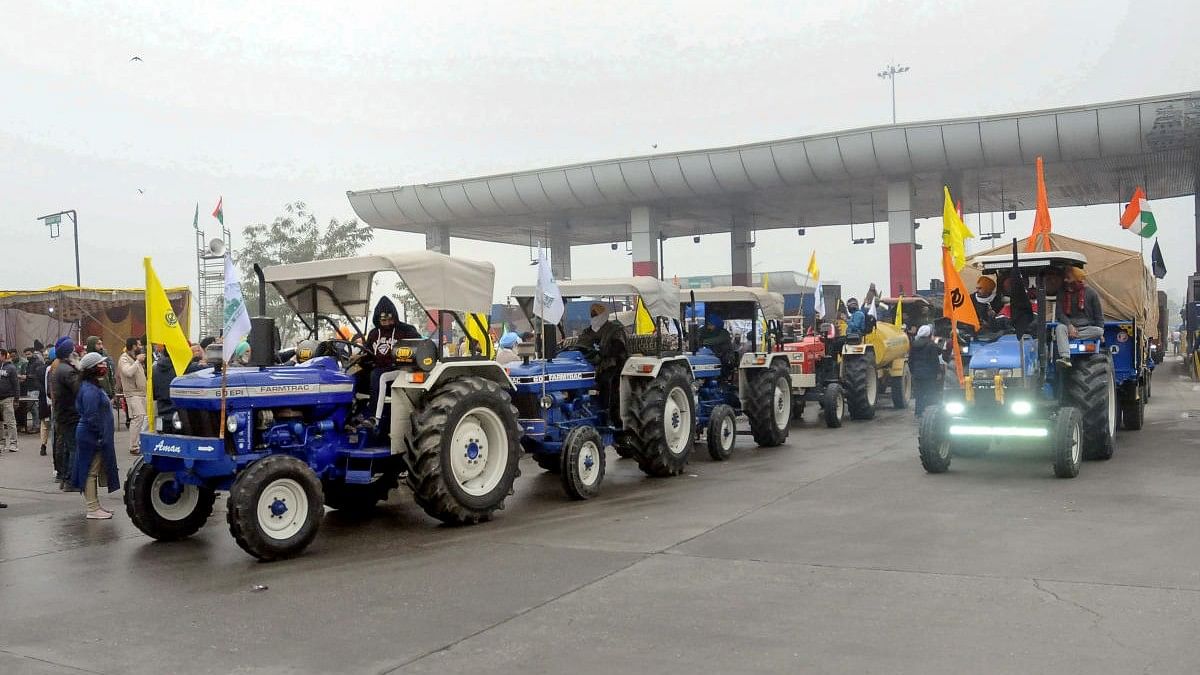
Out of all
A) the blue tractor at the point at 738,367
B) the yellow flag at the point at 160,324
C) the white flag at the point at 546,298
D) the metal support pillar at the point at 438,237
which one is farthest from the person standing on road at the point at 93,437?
the metal support pillar at the point at 438,237

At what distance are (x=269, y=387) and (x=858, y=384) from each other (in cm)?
1149

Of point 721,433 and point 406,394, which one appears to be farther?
point 721,433

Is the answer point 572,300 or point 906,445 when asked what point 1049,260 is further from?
point 572,300

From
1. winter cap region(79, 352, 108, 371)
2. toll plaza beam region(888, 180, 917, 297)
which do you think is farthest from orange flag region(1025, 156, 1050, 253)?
toll plaza beam region(888, 180, 917, 297)

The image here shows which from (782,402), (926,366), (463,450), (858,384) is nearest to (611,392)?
(463,450)

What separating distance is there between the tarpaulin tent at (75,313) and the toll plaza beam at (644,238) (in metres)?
14.2

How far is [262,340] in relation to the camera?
7.97 meters

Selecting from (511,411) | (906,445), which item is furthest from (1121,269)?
(511,411)

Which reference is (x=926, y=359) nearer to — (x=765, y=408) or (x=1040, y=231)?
(x=1040, y=231)

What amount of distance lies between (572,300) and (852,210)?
78.9 ft

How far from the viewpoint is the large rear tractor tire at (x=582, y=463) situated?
967 centimetres

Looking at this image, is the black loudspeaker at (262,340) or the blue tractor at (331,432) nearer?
the blue tractor at (331,432)

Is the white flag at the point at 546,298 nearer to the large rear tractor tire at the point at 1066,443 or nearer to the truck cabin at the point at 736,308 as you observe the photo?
the truck cabin at the point at 736,308

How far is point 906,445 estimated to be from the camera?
13.3m
